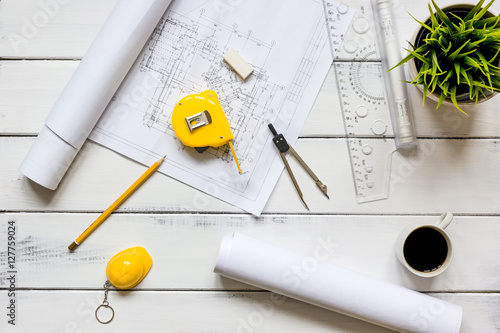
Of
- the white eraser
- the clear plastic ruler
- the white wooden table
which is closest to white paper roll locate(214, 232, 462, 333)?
the white wooden table

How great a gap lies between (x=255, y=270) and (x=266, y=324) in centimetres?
12

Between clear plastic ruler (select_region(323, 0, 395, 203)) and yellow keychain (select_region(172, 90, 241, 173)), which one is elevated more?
clear plastic ruler (select_region(323, 0, 395, 203))

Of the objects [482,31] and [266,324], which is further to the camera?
[266,324]

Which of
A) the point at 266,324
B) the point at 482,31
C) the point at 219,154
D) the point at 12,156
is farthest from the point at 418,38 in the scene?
the point at 12,156

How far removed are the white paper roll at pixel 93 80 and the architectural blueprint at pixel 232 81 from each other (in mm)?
46

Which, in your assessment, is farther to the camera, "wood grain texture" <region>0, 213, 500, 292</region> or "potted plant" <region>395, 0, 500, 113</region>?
"wood grain texture" <region>0, 213, 500, 292</region>

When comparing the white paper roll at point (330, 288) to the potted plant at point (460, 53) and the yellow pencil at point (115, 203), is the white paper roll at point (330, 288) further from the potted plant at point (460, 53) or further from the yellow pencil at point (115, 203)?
the potted plant at point (460, 53)

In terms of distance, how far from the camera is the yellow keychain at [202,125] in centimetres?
68

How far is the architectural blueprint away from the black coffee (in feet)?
0.78

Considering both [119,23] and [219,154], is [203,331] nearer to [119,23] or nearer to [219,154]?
[219,154]

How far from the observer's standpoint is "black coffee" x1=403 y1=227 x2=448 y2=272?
0.66 m

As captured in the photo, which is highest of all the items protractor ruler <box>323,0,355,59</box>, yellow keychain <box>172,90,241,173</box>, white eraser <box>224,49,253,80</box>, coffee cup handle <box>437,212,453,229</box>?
protractor ruler <box>323,0,355,59</box>

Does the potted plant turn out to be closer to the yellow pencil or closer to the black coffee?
the black coffee

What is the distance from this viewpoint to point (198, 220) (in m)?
0.71
